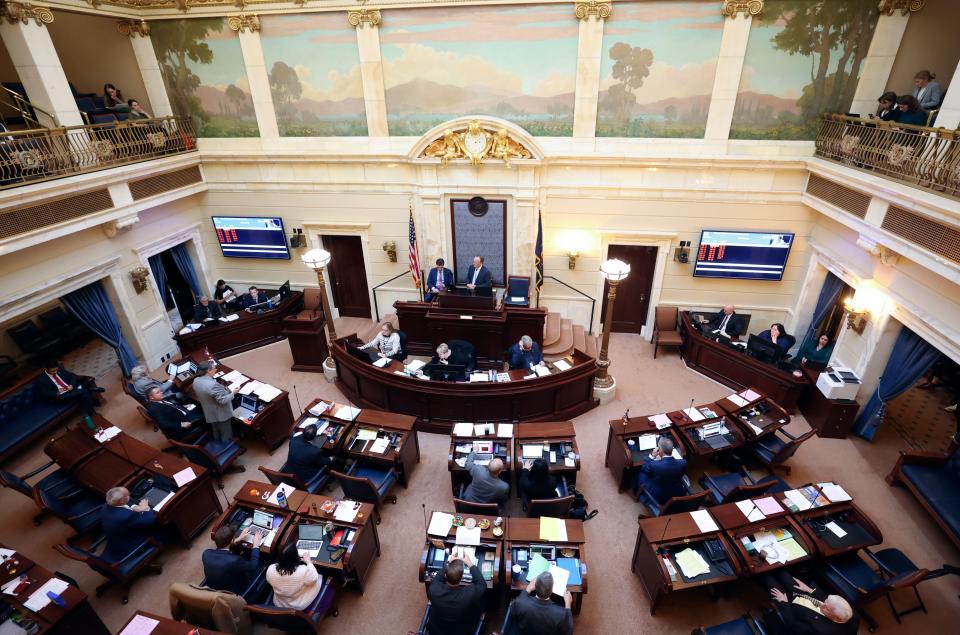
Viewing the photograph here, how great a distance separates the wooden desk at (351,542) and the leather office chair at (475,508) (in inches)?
41.6

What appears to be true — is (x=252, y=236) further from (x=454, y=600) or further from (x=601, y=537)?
(x=601, y=537)

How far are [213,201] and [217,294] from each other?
7.28 feet

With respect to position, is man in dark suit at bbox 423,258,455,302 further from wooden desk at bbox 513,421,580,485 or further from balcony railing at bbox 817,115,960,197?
balcony railing at bbox 817,115,960,197

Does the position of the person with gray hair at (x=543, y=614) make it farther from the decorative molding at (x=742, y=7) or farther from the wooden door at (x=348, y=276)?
the decorative molding at (x=742, y=7)

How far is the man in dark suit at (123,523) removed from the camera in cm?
536

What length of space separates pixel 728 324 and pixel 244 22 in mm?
11659

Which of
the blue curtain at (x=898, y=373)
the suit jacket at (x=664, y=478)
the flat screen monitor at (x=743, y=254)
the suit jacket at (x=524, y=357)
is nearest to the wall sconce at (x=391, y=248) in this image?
the suit jacket at (x=524, y=357)

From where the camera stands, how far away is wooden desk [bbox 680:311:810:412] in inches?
327

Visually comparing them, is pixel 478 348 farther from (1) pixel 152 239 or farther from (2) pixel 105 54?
(2) pixel 105 54

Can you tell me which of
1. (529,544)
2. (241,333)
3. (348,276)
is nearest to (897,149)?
(529,544)

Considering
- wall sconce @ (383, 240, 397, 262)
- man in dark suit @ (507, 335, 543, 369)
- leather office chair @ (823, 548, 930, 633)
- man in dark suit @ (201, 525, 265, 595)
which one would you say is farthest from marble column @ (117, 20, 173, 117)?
leather office chair @ (823, 548, 930, 633)

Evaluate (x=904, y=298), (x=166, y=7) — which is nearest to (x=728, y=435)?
(x=904, y=298)

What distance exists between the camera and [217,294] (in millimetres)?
11328

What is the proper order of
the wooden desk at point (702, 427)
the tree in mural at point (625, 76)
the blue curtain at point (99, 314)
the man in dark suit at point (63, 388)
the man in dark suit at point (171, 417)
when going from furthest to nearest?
1. the blue curtain at point (99, 314)
2. the tree in mural at point (625, 76)
3. the man in dark suit at point (63, 388)
4. the man in dark suit at point (171, 417)
5. the wooden desk at point (702, 427)
